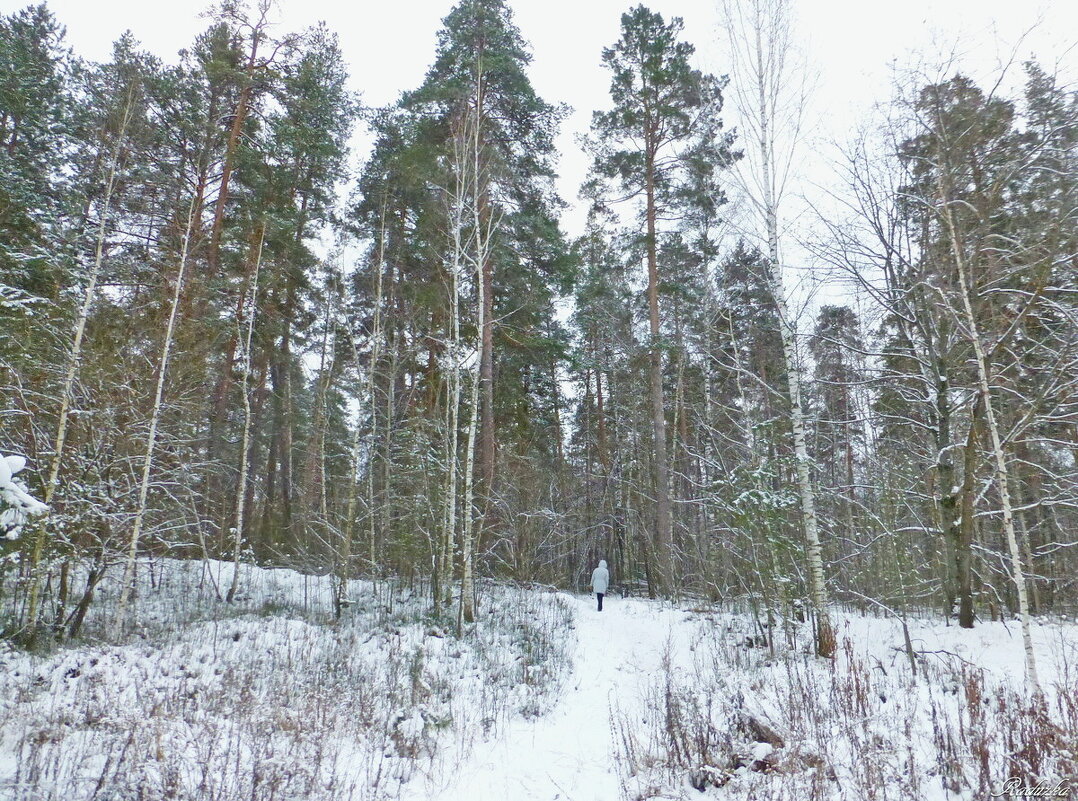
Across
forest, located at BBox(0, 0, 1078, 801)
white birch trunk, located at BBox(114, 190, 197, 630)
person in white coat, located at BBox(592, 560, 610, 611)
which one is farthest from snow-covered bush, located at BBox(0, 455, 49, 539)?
person in white coat, located at BBox(592, 560, 610, 611)

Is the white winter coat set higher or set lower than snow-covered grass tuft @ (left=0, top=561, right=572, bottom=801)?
higher

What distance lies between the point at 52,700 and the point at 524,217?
1301 cm

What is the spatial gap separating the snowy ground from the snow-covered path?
0.02 meters

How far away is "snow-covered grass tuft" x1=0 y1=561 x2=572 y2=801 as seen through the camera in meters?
3.71

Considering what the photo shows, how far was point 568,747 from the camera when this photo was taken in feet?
16.7

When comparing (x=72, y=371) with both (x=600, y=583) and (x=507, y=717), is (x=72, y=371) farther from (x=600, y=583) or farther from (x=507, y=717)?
(x=600, y=583)

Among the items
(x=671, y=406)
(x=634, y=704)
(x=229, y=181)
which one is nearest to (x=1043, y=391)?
(x=634, y=704)

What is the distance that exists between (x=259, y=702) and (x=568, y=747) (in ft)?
10.3

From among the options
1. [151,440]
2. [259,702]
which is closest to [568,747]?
[259,702]

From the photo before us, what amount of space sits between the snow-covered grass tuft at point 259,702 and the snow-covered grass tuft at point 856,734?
70.3 inches

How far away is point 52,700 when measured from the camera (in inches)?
186

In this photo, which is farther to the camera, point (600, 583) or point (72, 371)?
point (600, 583)

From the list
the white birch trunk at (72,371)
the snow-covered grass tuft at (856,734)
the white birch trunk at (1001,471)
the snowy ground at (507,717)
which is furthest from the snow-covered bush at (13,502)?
the white birch trunk at (1001,471)

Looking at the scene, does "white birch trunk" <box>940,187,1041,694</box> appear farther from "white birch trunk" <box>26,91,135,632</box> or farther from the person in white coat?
"white birch trunk" <box>26,91,135,632</box>
